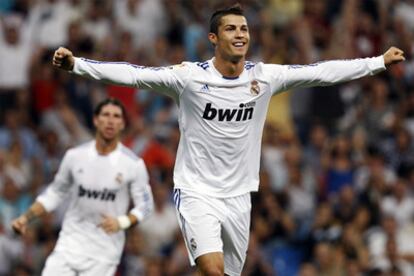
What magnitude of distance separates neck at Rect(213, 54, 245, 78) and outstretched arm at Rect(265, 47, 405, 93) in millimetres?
330

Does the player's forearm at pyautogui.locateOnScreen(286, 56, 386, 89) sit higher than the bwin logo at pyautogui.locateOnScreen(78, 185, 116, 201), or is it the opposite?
the player's forearm at pyautogui.locateOnScreen(286, 56, 386, 89)

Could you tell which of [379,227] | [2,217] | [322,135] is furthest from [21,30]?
[379,227]

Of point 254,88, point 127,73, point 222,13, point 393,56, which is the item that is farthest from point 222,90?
point 393,56

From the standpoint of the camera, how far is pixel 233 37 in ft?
37.4

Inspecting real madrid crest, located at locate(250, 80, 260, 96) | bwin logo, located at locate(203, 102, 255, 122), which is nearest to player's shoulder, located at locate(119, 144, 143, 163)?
bwin logo, located at locate(203, 102, 255, 122)

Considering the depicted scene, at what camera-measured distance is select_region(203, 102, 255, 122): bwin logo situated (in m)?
11.4

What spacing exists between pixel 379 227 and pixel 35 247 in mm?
4991

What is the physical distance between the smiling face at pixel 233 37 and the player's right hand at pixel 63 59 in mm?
1498

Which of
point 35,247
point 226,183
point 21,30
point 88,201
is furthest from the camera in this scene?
point 21,30

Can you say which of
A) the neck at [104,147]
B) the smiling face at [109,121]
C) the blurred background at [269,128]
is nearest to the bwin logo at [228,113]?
the smiling face at [109,121]

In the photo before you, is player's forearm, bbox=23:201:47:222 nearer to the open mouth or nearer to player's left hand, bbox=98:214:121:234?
player's left hand, bbox=98:214:121:234

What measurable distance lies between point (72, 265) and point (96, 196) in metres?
0.78

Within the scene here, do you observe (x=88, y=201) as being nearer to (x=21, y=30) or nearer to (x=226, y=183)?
(x=226, y=183)

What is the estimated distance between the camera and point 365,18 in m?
21.8
